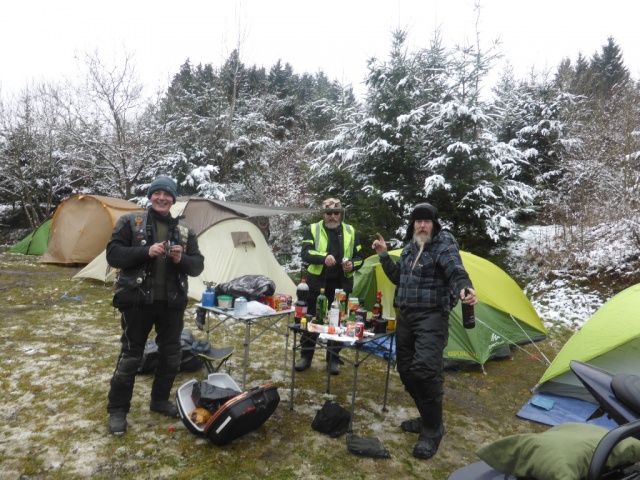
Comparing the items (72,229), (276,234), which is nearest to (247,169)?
(276,234)

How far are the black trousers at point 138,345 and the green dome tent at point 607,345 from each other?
3.33 metres

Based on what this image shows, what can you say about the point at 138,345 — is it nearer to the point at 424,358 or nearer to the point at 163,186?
the point at 163,186

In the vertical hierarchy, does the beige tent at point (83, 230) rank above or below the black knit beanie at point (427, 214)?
below

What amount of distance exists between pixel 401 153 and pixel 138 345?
256 inches

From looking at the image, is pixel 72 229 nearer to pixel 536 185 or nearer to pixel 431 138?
pixel 431 138

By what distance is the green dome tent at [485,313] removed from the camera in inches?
177

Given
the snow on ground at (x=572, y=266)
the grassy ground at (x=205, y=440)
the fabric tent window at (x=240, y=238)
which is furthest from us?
the fabric tent window at (x=240, y=238)

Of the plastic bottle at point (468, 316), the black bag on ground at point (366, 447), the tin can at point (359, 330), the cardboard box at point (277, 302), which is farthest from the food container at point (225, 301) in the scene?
the plastic bottle at point (468, 316)

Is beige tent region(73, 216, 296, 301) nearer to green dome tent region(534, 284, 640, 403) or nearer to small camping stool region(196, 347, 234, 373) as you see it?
small camping stool region(196, 347, 234, 373)

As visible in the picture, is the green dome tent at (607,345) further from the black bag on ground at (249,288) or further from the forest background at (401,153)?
the forest background at (401,153)

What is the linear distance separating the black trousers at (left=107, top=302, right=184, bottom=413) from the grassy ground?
288 millimetres

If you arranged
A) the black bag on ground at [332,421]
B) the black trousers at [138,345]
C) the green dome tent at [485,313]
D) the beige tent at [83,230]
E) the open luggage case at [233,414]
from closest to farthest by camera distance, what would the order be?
the open luggage case at [233,414], the black trousers at [138,345], the black bag on ground at [332,421], the green dome tent at [485,313], the beige tent at [83,230]

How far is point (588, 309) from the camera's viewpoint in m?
6.74

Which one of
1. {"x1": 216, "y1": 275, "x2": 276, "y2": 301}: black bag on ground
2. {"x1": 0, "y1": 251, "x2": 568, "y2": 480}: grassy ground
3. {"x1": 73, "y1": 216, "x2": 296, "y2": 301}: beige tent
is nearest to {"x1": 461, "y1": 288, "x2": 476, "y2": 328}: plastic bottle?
{"x1": 0, "y1": 251, "x2": 568, "y2": 480}: grassy ground
